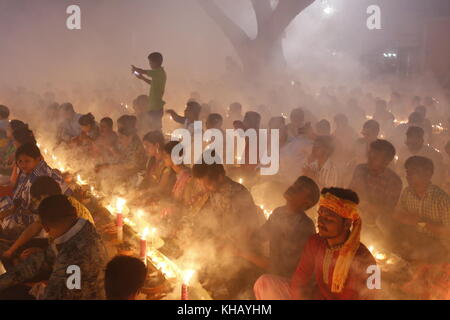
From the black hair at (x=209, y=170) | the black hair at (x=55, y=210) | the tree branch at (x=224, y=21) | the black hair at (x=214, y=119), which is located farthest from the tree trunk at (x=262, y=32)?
the black hair at (x=55, y=210)

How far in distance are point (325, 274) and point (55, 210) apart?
6.78 ft

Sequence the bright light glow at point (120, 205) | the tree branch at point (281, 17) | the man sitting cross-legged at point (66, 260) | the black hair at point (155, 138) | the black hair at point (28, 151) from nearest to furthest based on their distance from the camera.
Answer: the man sitting cross-legged at point (66, 260) < the black hair at point (28, 151) < the bright light glow at point (120, 205) < the black hair at point (155, 138) < the tree branch at point (281, 17)

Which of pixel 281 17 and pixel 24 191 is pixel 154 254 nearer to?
pixel 24 191

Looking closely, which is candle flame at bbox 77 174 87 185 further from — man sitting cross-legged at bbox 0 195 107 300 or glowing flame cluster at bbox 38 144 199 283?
man sitting cross-legged at bbox 0 195 107 300

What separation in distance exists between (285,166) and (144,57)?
50.6 ft

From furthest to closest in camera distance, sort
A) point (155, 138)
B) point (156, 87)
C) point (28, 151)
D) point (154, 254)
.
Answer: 1. point (156, 87)
2. point (155, 138)
3. point (28, 151)
4. point (154, 254)

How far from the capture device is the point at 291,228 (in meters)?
3.65

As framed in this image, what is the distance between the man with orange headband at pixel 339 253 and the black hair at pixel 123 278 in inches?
53.0

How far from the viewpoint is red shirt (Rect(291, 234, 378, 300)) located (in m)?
3.00

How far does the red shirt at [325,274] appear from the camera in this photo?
3.00 metres

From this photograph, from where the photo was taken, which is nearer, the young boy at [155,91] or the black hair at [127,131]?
the black hair at [127,131]

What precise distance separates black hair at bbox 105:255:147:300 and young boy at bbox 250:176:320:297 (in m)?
1.31

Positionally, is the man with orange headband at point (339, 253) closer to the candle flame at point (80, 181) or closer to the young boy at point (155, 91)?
the candle flame at point (80, 181)

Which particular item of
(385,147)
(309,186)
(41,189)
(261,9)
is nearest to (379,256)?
(309,186)
